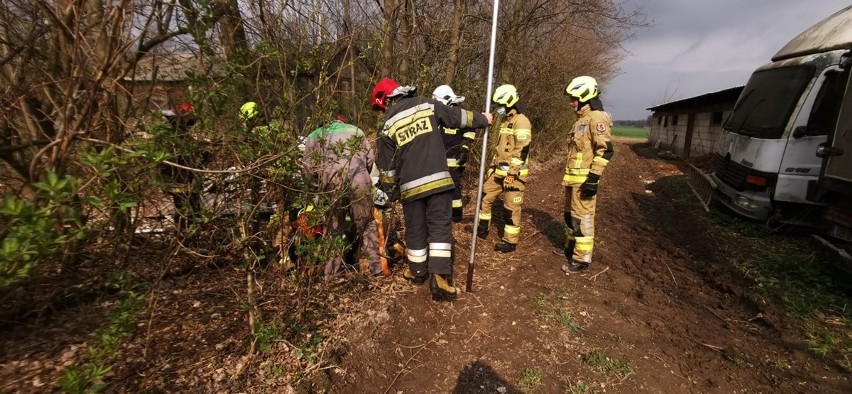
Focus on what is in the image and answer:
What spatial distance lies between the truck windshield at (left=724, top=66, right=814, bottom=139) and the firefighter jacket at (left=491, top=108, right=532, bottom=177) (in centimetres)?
374

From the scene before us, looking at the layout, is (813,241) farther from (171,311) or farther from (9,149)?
(9,149)

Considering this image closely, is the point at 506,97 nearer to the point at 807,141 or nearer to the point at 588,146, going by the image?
the point at 588,146

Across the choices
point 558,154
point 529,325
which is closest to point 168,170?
point 529,325

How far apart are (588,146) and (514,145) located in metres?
0.94

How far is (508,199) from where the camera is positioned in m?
4.96

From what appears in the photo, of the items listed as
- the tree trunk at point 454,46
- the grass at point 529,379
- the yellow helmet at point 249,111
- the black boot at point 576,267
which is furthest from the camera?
the tree trunk at point 454,46

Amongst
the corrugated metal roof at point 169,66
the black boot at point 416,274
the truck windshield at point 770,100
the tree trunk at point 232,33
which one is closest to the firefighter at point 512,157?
the black boot at point 416,274

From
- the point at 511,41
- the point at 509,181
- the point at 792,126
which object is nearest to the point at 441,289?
the point at 509,181

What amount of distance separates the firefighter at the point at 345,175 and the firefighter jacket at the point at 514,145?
74.4 inches

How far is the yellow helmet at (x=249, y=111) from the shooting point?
2.60 m

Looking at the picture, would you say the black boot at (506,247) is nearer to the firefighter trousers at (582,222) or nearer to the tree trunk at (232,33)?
the firefighter trousers at (582,222)

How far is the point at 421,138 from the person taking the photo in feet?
11.2

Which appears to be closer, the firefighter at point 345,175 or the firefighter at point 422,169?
the firefighter at point 345,175

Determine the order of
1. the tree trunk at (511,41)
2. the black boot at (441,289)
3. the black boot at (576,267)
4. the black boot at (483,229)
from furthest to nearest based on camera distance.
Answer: the tree trunk at (511,41) < the black boot at (483,229) < the black boot at (576,267) < the black boot at (441,289)
